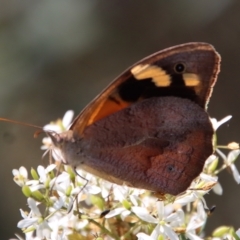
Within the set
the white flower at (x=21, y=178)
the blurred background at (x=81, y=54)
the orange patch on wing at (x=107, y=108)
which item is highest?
the orange patch on wing at (x=107, y=108)

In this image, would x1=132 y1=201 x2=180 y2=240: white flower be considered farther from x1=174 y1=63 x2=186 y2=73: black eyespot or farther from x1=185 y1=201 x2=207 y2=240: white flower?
x1=174 y1=63 x2=186 y2=73: black eyespot

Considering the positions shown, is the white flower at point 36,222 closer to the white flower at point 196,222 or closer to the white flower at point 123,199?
the white flower at point 123,199

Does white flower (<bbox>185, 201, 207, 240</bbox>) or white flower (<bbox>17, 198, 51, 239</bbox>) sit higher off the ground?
white flower (<bbox>17, 198, 51, 239</bbox>)

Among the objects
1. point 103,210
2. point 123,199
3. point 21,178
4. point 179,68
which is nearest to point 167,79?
point 179,68

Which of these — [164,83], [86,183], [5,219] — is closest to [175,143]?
[164,83]

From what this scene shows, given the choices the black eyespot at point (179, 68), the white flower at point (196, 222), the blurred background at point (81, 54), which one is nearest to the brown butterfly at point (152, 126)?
the black eyespot at point (179, 68)

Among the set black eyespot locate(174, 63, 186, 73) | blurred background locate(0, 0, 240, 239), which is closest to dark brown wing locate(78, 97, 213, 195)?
black eyespot locate(174, 63, 186, 73)
